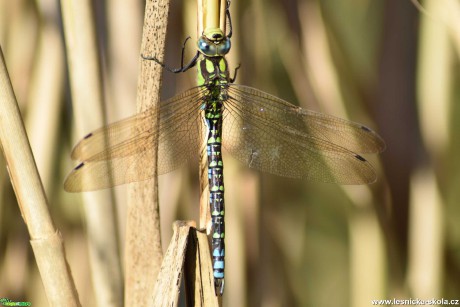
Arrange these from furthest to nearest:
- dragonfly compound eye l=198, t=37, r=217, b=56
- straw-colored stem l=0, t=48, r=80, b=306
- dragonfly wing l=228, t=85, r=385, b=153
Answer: dragonfly wing l=228, t=85, r=385, b=153, dragonfly compound eye l=198, t=37, r=217, b=56, straw-colored stem l=0, t=48, r=80, b=306

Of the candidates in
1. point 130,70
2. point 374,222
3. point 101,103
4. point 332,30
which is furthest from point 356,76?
point 101,103

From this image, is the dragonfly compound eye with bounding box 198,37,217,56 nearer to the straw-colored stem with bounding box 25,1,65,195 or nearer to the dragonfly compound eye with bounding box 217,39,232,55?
the dragonfly compound eye with bounding box 217,39,232,55

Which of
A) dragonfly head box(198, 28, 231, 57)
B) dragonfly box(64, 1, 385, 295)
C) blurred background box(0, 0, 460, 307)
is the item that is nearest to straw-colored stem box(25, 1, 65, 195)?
blurred background box(0, 0, 460, 307)

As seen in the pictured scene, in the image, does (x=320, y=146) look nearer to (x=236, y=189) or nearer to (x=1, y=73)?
(x=236, y=189)

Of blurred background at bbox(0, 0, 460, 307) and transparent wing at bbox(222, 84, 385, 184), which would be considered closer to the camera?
transparent wing at bbox(222, 84, 385, 184)

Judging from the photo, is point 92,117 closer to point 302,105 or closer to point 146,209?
point 146,209

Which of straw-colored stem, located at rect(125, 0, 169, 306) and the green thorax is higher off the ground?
the green thorax

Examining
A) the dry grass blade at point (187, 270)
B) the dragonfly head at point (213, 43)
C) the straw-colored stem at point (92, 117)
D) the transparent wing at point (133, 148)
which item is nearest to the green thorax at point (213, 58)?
the dragonfly head at point (213, 43)
